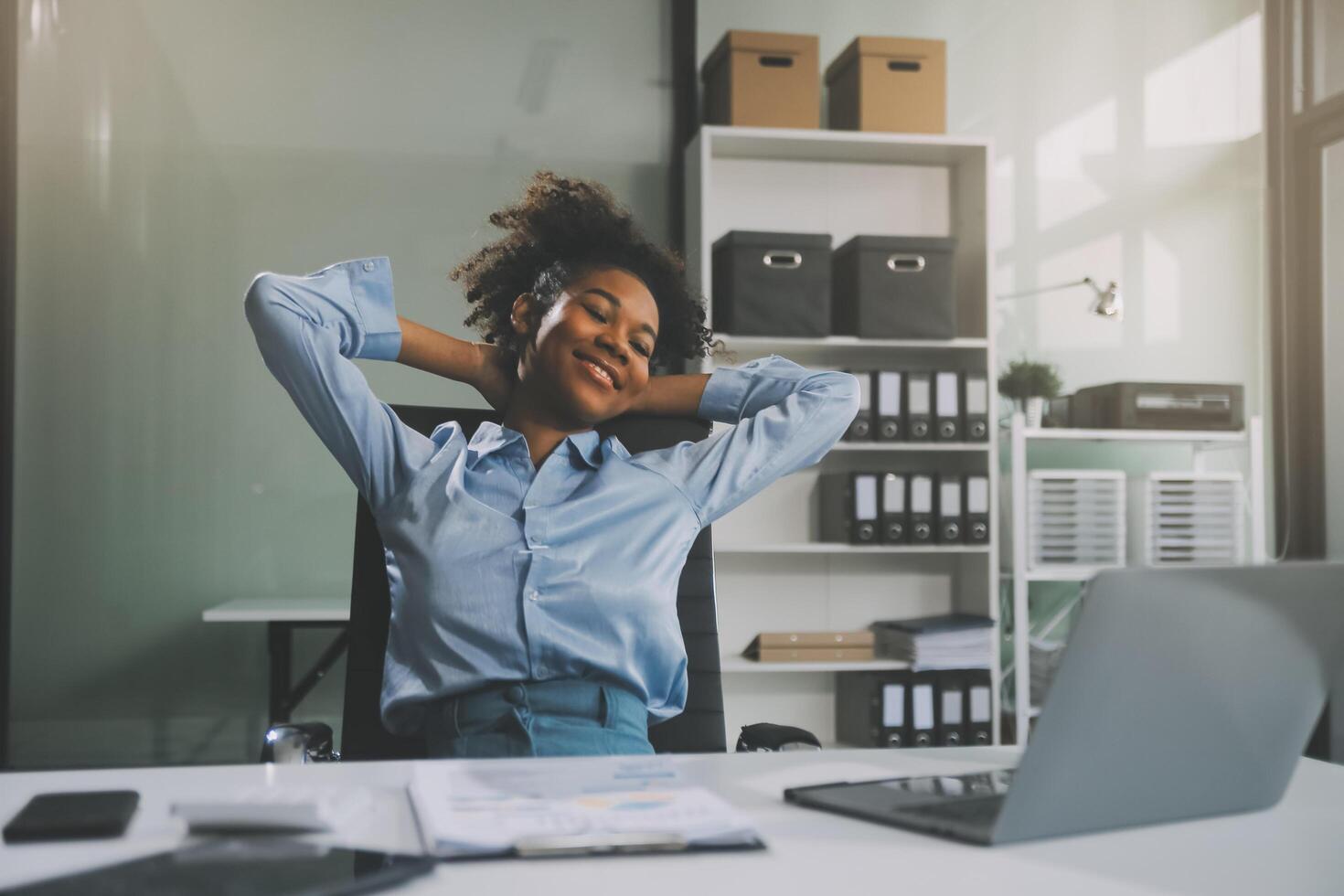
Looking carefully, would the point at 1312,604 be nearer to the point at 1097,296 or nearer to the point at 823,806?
the point at 823,806

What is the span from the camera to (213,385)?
3459 mm

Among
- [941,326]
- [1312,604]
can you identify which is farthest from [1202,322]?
[1312,604]

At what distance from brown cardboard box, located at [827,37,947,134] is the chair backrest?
6.55 ft

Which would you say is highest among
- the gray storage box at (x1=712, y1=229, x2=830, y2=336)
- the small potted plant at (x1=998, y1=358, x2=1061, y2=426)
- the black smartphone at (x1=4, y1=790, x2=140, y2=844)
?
the gray storage box at (x1=712, y1=229, x2=830, y2=336)

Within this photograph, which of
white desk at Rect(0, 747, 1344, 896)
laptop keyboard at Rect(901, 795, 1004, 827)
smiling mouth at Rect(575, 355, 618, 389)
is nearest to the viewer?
white desk at Rect(0, 747, 1344, 896)

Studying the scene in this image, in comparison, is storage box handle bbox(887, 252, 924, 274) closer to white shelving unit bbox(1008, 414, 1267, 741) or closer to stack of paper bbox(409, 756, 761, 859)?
white shelving unit bbox(1008, 414, 1267, 741)

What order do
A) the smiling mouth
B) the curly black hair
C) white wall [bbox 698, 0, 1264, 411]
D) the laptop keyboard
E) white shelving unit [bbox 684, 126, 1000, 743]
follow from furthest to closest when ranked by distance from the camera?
white wall [bbox 698, 0, 1264, 411] < white shelving unit [bbox 684, 126, 1000, 743] < the curly black hair < the smiling mouth < the laptop keyboard

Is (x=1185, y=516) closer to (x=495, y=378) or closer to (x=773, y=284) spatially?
(x=773, y=284)

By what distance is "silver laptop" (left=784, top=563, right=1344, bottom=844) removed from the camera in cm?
70

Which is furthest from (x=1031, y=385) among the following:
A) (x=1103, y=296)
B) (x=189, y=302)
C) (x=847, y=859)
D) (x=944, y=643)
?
(x=847, y=859)

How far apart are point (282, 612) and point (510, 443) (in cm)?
180

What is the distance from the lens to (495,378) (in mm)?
1687

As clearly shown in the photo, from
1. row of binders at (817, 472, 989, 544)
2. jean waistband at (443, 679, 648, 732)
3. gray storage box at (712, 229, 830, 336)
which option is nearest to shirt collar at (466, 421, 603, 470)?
jean waistband at (443, 679, 648, 732)

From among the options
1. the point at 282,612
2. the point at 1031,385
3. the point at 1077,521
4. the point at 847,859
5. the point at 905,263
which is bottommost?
the point at 282,612
